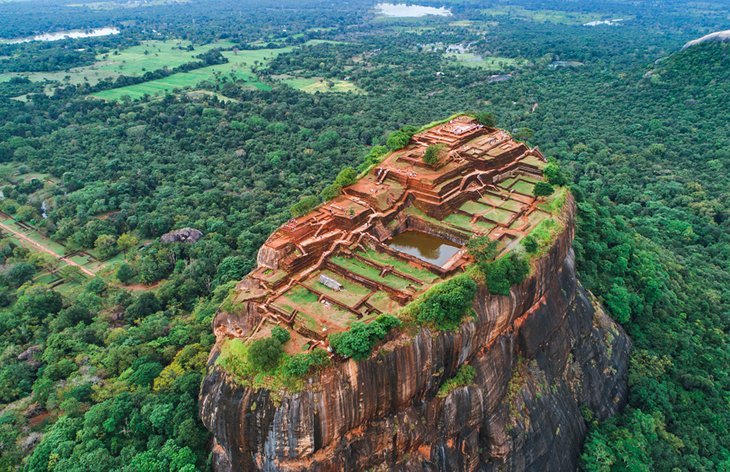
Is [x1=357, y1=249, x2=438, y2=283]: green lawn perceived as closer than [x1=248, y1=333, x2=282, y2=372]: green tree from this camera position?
No

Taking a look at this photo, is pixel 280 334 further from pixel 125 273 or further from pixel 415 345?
pixel 125 273

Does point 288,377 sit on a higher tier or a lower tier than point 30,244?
higher

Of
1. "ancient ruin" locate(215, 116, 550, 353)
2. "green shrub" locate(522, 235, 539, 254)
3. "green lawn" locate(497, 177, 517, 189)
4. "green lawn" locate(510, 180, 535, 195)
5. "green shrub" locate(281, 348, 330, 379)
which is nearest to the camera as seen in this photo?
"green shrub" locate(281, 348, 330, 379)

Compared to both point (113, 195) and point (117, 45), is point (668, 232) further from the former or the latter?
point (117, 45)

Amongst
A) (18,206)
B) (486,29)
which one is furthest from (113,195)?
(486,29)

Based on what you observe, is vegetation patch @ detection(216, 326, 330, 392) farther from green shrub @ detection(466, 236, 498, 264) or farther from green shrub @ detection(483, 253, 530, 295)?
green shrub @ detection(466, 236, 498, 264)

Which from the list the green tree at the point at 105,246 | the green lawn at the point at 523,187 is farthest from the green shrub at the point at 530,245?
the green tree at the point at 105,246

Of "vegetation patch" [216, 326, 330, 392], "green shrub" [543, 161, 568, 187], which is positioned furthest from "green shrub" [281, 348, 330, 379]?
"green shrub" [543, 161, 568, 187]

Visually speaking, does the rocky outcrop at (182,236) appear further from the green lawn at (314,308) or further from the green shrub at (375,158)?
the green lawn at (314,308)
